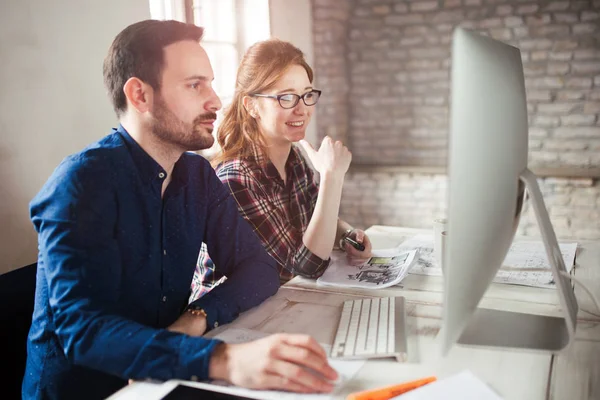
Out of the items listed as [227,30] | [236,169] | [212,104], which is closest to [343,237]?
[236,169]

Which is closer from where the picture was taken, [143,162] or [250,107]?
[143,162]

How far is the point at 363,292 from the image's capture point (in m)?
1.19

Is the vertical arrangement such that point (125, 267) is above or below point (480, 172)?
below

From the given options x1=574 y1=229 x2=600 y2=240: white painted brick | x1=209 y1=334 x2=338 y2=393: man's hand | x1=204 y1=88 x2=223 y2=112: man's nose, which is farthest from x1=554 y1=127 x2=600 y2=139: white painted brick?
x1=209 y1=334 x2=338 y2=393: man's hand

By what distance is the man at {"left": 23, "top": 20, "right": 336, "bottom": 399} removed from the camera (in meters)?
0.81

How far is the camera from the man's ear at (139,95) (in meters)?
1.10

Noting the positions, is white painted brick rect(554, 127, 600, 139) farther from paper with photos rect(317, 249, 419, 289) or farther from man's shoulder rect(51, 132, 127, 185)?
man's shoulder rect(51, 132, 127, 185)

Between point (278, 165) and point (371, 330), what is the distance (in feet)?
3.00

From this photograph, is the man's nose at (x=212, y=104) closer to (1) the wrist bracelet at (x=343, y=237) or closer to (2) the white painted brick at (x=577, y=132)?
(1) the wrist bracelet at (x=343, y=237)

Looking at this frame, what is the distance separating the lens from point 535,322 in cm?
98

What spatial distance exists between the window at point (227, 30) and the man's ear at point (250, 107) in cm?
59

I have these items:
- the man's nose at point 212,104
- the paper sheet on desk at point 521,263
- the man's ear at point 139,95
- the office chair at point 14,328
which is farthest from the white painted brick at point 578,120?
the office chair at point 14,328

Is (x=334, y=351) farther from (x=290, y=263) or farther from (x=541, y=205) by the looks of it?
(x=290, y=263)

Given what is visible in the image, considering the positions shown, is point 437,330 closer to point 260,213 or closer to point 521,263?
point 521,263
